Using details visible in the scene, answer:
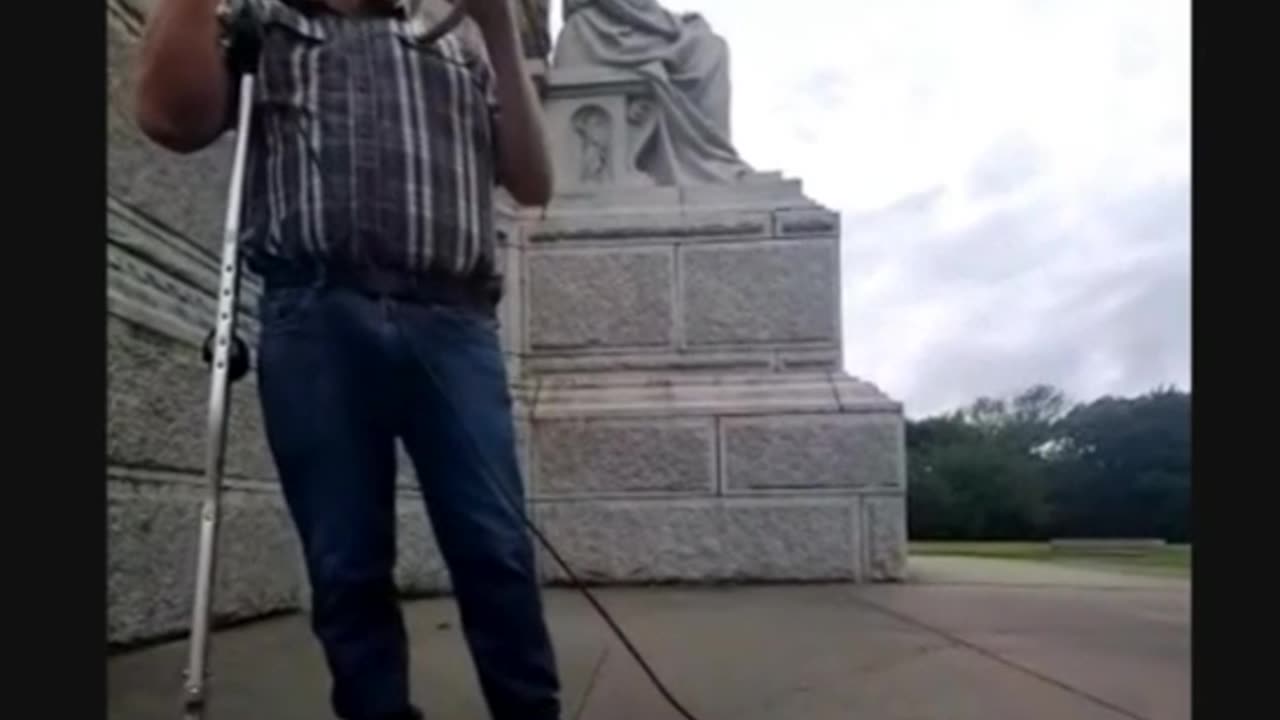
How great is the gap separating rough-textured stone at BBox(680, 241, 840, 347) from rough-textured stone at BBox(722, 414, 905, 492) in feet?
1.79

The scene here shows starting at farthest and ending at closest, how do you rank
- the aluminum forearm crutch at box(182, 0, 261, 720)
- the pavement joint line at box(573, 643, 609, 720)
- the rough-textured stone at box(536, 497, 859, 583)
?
1. the rough-textured stone at box(536, 497, 859, 583)
2. the pavement joint line at box(573, 643, 609, 720)
3. the aluminum forearm crutch at box(182, 0, 261, 720)

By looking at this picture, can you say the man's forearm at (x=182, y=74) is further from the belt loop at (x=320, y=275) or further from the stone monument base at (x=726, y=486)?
the stone monument base at (x=726, y=486)

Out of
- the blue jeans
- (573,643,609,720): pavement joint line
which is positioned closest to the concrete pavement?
(573,643,609,720): pavement joint line

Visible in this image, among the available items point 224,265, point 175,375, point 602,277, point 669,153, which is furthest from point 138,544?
point 669,153

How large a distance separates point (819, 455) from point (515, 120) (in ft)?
15.4

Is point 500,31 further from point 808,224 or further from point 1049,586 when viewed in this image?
point 1049,586

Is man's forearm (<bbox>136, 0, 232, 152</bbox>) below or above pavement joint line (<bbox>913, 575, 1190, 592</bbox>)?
above

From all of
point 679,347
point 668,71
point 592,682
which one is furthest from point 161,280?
point 668,71

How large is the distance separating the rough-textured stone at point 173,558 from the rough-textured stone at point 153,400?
0.30 ft

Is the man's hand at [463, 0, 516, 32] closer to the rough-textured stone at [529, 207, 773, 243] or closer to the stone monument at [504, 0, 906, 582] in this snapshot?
the stone monument at [504, 0, 906, 582]

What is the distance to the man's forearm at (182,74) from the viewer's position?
5.93 feet

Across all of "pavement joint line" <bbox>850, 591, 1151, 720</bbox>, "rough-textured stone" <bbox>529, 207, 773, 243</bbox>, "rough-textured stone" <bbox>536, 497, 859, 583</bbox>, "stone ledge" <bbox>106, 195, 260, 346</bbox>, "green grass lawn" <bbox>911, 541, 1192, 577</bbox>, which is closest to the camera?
"pavement joint line" <bbox>850, 591, 1151, 720</bbox>

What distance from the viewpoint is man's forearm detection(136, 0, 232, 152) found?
5.93 ft

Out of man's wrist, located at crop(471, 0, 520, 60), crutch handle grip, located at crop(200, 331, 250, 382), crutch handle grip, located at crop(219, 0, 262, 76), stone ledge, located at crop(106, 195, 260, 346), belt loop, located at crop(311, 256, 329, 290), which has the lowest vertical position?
crutch handle grip, located at crop(200, 331, 250, 382)
